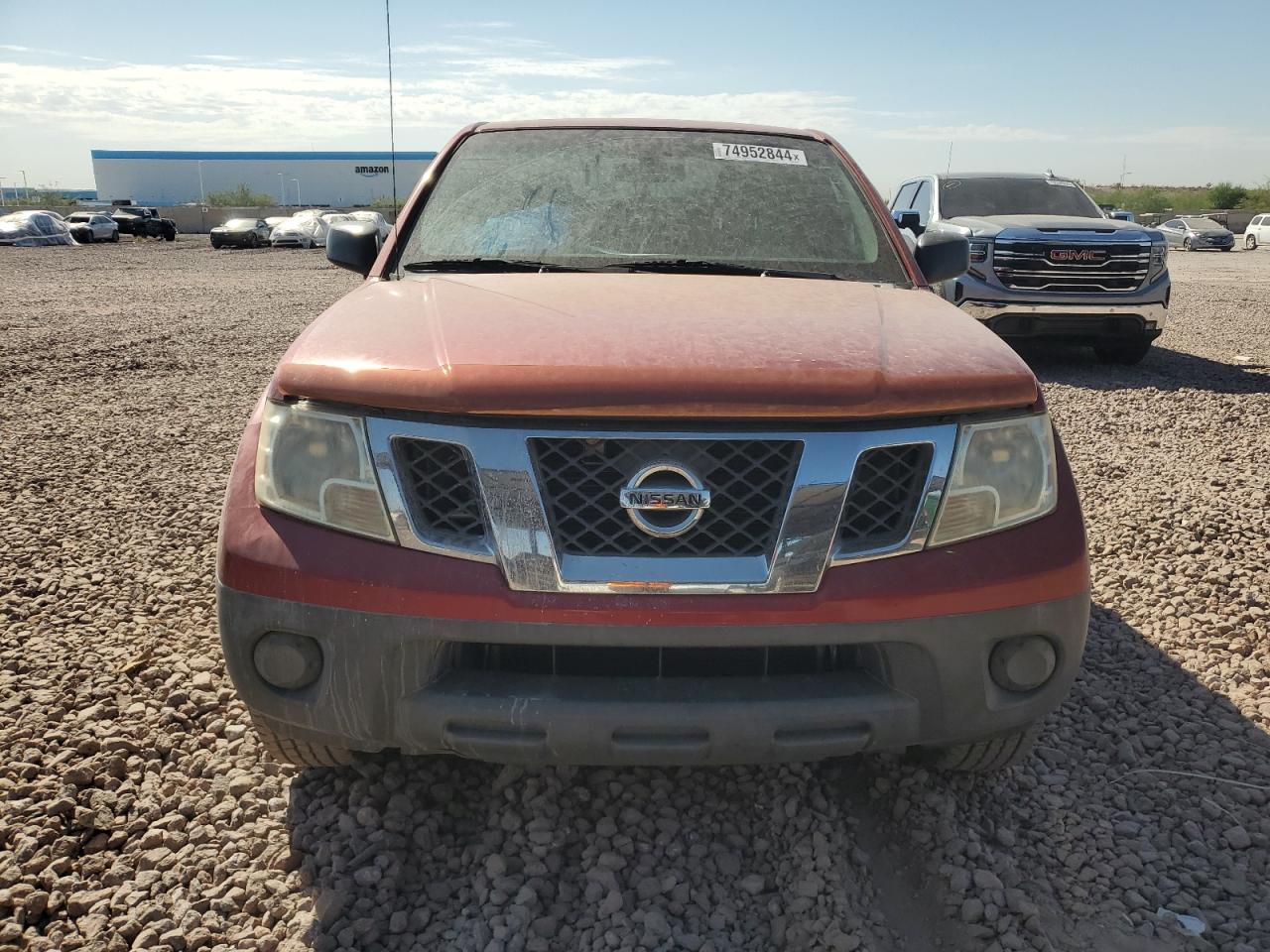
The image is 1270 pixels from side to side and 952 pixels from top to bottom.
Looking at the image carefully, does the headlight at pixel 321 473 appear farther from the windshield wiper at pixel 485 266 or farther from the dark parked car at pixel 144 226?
the dark parked car at pixel 144 226

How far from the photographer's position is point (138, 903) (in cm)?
212

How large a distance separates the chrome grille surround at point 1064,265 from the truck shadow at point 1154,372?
83cm

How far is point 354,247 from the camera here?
340cm

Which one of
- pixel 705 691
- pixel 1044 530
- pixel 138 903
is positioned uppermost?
pixel 1044 530

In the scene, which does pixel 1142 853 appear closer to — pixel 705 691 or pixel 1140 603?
pixel 705 691

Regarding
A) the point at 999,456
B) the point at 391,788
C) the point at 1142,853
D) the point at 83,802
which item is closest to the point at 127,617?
the point at 83,802

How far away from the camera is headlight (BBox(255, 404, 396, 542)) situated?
1976 millimetres

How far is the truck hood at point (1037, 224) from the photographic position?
358 inches

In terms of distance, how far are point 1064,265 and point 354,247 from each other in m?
7.48

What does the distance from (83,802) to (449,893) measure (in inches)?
40.1

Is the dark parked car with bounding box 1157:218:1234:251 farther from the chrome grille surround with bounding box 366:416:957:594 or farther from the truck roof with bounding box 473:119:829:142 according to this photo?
the chrome grille surround with bounding box 366:416:957:594

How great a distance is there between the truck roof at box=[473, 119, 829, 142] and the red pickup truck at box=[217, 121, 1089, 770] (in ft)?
5.50

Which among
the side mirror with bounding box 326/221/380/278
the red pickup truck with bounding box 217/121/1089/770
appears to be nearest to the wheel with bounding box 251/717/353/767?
the red pickup truck with bounding box 217/121/1089/770

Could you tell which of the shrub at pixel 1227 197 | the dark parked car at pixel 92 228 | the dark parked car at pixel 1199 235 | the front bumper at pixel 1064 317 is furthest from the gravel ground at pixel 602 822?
the shrub at pixel 1227 197
